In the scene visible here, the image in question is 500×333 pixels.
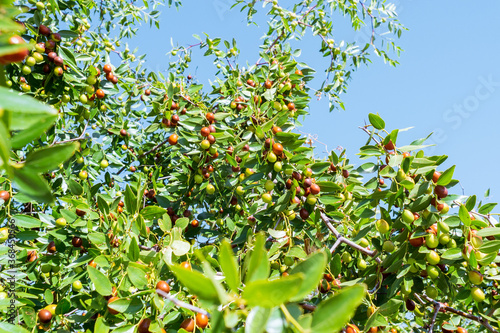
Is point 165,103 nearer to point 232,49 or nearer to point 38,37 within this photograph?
point 38,37

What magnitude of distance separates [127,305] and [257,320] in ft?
3.23

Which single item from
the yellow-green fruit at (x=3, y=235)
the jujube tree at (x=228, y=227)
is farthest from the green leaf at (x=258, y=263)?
the yellow-green fruit at (x=3, y=235)

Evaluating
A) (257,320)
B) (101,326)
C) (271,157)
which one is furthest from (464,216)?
(101,326)

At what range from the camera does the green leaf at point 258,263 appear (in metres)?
0.58

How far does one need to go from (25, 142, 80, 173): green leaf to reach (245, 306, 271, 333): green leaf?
1.33 ft

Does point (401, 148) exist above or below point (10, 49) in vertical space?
below

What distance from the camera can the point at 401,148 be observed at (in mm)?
1996

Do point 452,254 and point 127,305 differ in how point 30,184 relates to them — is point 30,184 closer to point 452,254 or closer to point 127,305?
point 127,305

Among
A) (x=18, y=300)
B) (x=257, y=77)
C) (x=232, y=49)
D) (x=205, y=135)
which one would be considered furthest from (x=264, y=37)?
(x=18, y=300)

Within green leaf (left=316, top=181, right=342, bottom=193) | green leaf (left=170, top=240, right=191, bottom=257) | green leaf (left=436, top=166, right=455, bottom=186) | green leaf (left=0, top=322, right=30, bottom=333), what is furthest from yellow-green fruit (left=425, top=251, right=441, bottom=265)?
green leaf (left=0, top=322, right=30, bottom=333)

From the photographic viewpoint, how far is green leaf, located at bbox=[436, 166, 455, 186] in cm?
174

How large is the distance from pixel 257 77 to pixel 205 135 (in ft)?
3.49

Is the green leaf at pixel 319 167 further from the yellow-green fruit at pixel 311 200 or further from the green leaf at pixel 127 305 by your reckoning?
the green leaf at pixel 127 305

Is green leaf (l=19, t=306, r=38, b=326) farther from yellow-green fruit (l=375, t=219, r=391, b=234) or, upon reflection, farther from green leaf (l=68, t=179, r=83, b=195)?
yellow-green fruit (l=375, t=219, r=391, b=234)
